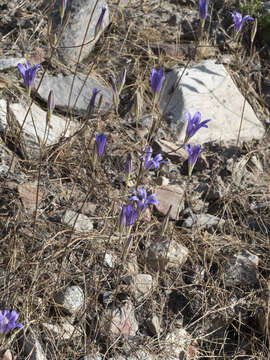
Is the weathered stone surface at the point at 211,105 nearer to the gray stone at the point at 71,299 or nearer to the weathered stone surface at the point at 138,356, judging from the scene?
the gray stone at the point at 71,299

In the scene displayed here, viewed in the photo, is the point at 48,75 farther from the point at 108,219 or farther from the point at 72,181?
the point at 108,219

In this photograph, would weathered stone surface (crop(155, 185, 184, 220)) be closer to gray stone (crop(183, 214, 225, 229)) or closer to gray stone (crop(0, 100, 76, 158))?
gray stone (crop(183, 214, 225, 229))

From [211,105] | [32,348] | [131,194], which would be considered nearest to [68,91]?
[131,194]

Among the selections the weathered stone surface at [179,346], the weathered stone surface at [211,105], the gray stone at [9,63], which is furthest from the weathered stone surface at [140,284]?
the gray stone at [9,63]

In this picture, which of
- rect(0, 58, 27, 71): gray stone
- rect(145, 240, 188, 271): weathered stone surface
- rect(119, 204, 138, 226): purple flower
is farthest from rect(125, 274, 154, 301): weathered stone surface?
rect(0, 58, 27, 71): gray stone

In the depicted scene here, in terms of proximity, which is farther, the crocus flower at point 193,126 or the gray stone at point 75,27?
the gray stone at point 75,27

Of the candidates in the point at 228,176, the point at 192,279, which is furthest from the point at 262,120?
the point at 192,279

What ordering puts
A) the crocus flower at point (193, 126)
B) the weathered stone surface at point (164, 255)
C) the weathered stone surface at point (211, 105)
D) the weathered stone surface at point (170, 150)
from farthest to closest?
the weathered stone surface at point (211, 105), the weathered stone surface at point (170, 150), the weathered stone surface at point (164, 255), the crocus flower at point (193, 126)
